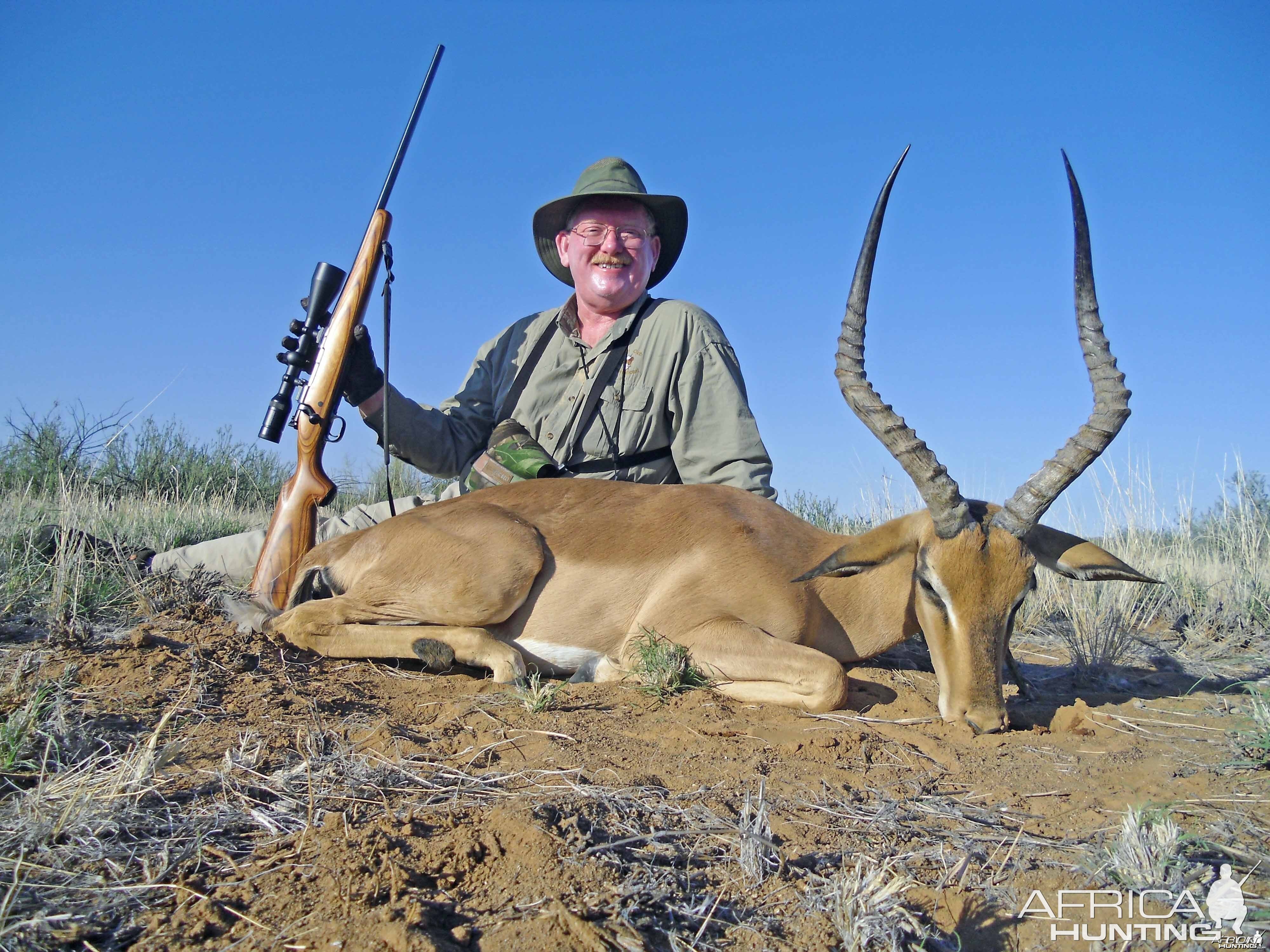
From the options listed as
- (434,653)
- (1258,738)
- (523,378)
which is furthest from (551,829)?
(523,378)

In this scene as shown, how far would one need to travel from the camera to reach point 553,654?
4.77 meters

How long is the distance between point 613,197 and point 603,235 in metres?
0.33

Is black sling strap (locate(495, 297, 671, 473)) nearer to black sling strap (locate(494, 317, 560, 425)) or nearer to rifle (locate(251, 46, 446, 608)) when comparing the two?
Answer: black sling strap (locate(494, 317, 560, 425))

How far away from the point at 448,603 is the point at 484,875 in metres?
2.76

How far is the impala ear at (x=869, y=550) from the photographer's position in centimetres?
433

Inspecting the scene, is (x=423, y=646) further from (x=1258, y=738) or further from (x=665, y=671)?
(x=1258, y=738)

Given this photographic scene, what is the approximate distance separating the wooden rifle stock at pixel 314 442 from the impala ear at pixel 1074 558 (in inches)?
→ 160

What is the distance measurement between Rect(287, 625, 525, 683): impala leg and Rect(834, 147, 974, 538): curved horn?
87.1 inches

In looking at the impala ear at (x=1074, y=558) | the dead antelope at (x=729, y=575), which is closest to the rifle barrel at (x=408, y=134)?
the dead antelope at (x=729, y=575)

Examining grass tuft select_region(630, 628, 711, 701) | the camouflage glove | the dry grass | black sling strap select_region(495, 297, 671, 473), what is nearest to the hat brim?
black sling strap select_region(495, 297, 671, 473)

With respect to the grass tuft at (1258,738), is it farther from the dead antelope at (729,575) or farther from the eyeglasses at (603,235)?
the eyeglasses at (603,235)

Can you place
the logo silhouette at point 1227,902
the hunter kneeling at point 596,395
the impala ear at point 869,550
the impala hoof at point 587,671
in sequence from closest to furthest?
the logo silhouette at point 1227,902, the impala ear at point 869,550, the impala hoof at point 587,671, the hunter kneeling at point 596,395

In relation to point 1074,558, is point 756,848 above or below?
below

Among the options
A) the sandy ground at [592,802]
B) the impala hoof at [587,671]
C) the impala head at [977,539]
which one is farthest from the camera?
the impala hoof at [587,671]
